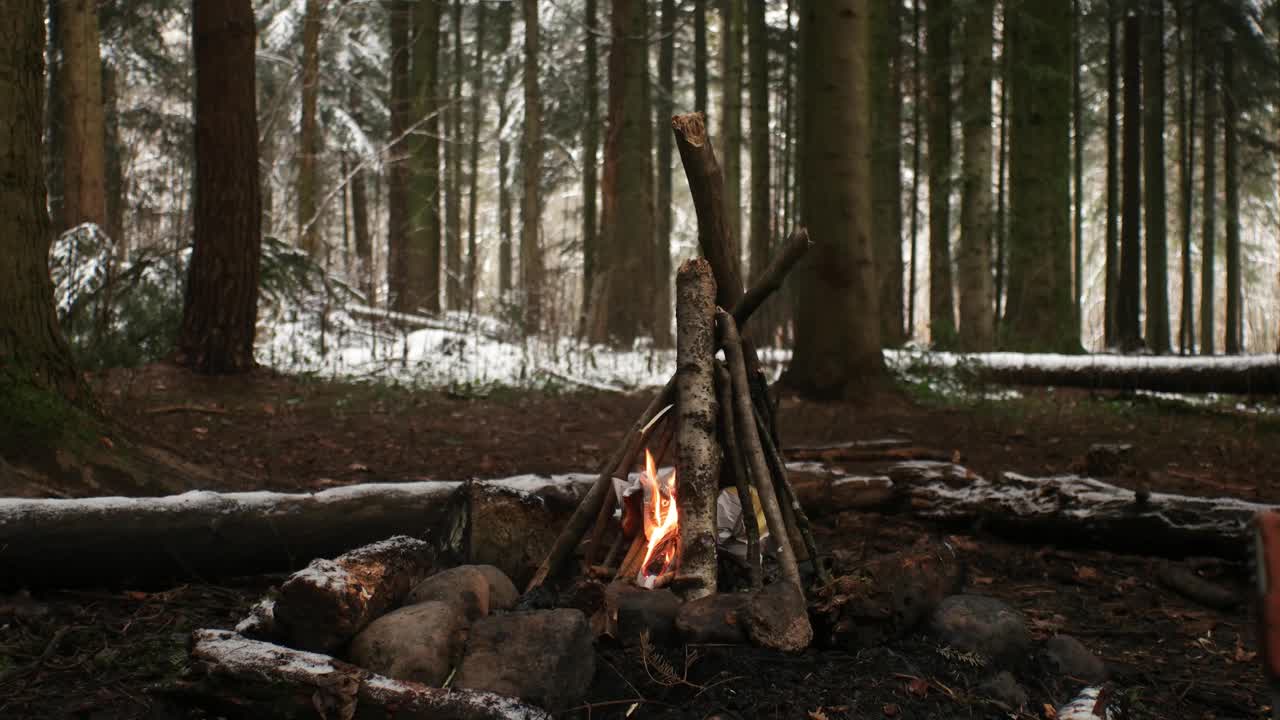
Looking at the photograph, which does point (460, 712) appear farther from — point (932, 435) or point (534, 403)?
point (534, 403)

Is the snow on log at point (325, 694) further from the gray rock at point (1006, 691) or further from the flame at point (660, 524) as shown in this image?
the gray rock at point (1006, 691)

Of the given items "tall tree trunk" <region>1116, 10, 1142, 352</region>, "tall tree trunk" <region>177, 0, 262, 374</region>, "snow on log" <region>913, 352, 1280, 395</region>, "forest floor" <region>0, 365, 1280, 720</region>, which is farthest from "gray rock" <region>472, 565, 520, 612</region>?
"tall tree trunk" <region>1116, 10, 1142, 352</region>

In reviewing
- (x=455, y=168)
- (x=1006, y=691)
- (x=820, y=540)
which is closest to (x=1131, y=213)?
(x=820, y=540)

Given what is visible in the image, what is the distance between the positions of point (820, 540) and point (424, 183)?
12.8 meters

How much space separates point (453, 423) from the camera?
770 centimetres

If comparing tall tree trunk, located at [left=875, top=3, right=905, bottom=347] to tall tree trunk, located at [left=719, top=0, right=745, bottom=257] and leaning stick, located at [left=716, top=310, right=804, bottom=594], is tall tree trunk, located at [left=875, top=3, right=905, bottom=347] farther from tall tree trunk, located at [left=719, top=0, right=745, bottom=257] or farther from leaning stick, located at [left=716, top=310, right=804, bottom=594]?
leaning stick, located at [left=716, top=310, right=804, bottom=594]

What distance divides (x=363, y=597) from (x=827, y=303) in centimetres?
639

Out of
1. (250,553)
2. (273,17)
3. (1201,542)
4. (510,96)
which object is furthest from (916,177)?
(250,553)

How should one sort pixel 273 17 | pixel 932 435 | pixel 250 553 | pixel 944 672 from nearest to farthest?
pixel 944 672 → pixel 250 553 → pixel 932 435 → pixel 273 17

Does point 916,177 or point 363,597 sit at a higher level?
point 916,177

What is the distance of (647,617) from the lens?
3.13 m

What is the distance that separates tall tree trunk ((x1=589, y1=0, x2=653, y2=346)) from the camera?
43.8 feet

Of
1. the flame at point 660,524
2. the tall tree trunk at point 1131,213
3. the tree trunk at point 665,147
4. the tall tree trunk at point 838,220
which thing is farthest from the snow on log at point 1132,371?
the flame at point 660,524

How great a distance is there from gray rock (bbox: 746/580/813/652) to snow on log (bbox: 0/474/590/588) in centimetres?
145
